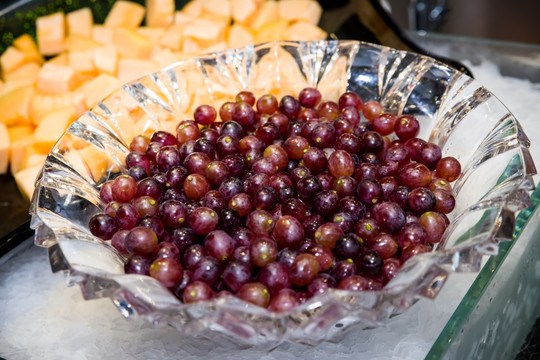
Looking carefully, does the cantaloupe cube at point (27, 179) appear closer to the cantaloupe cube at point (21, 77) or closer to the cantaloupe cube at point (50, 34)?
the cantaloupe cube at point (21, 77)

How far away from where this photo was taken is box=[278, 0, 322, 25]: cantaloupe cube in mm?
1508

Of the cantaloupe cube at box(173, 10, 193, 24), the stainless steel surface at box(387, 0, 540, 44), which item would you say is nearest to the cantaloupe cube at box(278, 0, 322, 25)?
the cantaloupe cube at box(173, 10, 193, 24)

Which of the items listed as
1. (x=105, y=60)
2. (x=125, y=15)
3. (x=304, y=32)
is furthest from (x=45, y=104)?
(x=304, y=32)

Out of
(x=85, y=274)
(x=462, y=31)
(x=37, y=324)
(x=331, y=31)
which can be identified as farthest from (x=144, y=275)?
(x=462, y=31)

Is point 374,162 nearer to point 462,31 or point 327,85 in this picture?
point 327,85

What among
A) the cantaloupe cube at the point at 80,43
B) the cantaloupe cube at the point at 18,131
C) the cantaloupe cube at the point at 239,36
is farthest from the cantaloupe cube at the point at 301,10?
the cantaloupe cube at the point at 18,131

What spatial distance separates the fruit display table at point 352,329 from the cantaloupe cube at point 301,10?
0.66 meters

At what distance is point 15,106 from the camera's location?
128cm

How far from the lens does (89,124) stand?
0.96 metres

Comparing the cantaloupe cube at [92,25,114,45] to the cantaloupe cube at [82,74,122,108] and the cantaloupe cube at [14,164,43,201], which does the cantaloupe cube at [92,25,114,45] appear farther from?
the cantaloupe cube at [14,164,43,201]

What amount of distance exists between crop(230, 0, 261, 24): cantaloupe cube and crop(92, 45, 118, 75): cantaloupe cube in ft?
1.08

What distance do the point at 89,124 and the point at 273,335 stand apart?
53 cm

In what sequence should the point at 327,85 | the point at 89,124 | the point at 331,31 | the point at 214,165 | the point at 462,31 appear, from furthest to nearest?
the point at 462,31
the point at 331,31
the point at 327,85
the point at 89,124
the point at 214,165

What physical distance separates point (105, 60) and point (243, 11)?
378 mm
